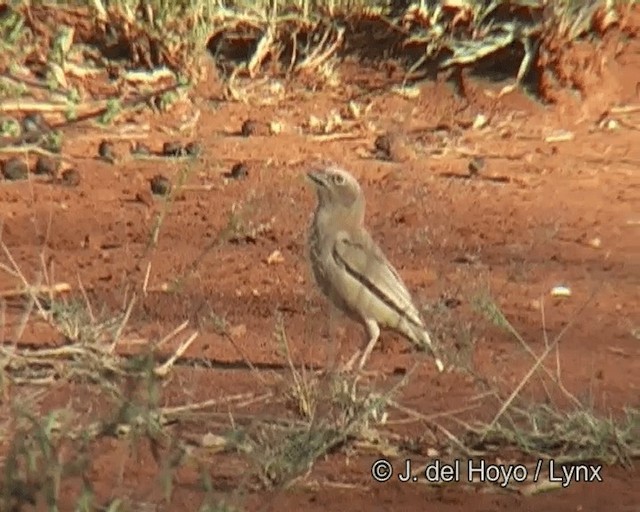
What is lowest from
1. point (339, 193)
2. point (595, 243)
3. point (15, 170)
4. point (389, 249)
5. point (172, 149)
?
point (15, 170)

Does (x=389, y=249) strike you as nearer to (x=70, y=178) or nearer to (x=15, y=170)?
(x=70, y=178)

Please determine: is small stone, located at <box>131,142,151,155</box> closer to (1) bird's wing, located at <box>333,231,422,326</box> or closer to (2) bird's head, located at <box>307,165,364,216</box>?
(2) bird's head, located at <box>307,165,364,216</box>

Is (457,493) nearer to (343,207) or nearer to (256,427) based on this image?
(256,427)

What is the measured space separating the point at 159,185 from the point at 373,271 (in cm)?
222

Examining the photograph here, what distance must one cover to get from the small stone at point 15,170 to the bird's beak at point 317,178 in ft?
6.32

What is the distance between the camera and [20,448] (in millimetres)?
4473

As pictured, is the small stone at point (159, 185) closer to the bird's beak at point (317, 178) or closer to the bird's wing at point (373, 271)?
the bird's beak at point (317, 178)

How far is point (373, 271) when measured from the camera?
696 cm

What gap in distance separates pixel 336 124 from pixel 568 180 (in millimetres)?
1241

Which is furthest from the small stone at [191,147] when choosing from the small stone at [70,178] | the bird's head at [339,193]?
the bird's head at [339,193]

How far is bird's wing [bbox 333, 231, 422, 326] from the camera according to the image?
22.7 feet

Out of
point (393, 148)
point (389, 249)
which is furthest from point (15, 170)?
point (389, 249)

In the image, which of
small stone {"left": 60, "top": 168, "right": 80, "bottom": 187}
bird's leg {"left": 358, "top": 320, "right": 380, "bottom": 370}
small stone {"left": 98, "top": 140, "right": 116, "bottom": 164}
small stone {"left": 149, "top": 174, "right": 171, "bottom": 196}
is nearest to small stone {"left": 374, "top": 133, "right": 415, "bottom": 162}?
small stone {"left": 149, "top": 174, "right": 171, "bottom": 196}

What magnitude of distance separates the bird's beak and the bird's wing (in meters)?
0.31
